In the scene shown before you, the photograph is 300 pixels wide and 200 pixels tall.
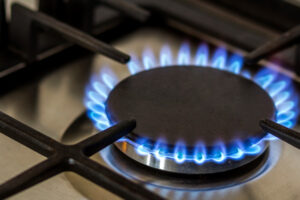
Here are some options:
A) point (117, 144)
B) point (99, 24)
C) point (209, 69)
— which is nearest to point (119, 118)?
point (117, 144)

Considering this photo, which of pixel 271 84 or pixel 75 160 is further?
pixel 271 84

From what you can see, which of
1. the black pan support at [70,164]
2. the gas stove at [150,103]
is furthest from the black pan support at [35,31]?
the black pan support at [70,164]

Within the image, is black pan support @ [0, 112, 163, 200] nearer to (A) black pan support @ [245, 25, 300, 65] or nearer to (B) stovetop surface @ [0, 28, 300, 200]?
(B) stovetop surface @ [0, 28, 300, 200]

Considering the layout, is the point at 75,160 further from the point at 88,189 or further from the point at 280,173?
the point at 280,173

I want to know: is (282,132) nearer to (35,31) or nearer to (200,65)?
(200,65)

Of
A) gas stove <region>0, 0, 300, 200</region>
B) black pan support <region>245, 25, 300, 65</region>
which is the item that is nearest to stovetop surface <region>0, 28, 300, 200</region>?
gas stove <region>0, 0, 300, 200</region>

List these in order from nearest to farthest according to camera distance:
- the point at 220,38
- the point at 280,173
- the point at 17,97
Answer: the point at 280,173, the point at 17,97, the point at 220,38

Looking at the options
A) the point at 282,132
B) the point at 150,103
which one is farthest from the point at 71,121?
the point at 282,132
